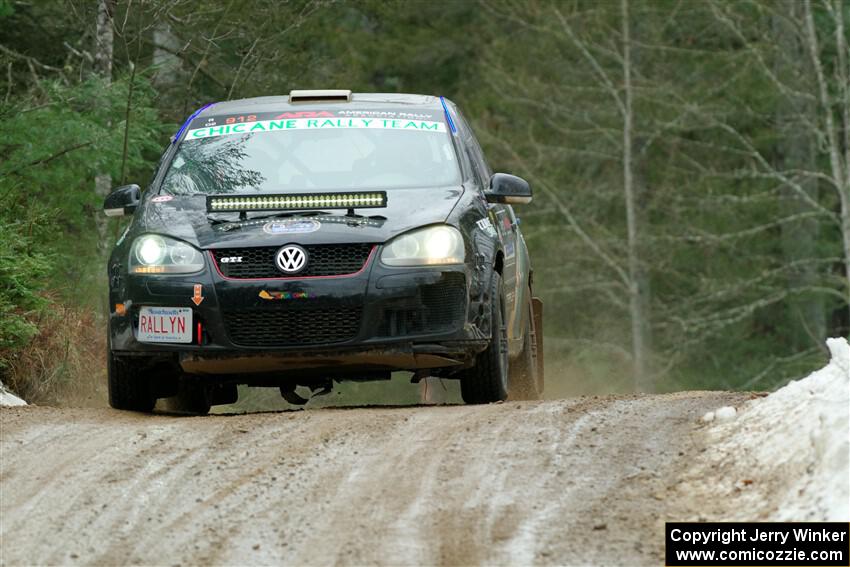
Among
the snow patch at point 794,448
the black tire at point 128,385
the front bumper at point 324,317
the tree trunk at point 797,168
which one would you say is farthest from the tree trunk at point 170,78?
the tree trunk at point 797,168

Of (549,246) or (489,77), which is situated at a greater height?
(489,77)

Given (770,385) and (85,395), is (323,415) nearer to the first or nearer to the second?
(85,395)

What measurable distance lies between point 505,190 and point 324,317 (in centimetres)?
170

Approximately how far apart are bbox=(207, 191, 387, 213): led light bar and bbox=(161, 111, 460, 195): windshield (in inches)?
15.8

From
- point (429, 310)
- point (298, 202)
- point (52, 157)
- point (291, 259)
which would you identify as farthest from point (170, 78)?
point (429, 310)

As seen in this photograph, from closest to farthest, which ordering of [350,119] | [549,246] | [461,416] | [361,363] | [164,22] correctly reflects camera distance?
[461,416] < [361,363] < [350,119] < [164,22] < [549,246]

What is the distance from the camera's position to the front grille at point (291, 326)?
8.77m

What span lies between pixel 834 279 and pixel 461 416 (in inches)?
977

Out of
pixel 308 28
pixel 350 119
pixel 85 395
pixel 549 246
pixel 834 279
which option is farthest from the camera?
pixel 549 246

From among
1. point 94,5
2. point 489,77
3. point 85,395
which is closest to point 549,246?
point 489,77

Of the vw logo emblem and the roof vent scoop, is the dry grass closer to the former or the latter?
the roof vent scoop

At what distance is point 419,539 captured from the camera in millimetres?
5953

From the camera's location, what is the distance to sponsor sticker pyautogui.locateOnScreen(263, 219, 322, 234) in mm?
8836

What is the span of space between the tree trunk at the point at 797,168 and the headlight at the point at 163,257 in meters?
22.9
